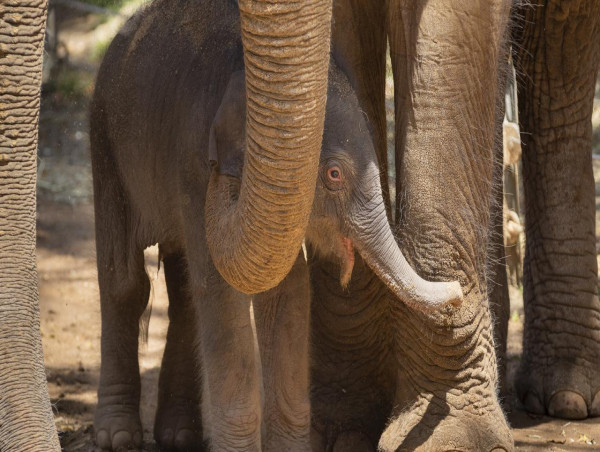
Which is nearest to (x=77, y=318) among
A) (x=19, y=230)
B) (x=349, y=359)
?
(x=349, y=359)

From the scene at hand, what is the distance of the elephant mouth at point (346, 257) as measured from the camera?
3514 millimetres

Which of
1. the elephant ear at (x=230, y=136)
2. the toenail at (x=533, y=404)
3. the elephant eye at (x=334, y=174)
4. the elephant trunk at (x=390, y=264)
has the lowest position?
the toenail at (x=533, y=404)

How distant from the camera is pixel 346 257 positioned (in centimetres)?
355

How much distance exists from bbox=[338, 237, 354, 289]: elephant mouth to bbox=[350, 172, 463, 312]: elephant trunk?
68 mm

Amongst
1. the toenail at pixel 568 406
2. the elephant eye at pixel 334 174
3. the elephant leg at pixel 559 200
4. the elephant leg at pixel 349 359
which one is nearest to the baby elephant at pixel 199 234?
the elephant eye at pixel 334 174

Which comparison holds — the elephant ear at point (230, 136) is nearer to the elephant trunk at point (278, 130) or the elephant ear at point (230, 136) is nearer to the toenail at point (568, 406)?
the elephant trunk at point (278, 130)

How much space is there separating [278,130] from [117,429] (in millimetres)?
1986

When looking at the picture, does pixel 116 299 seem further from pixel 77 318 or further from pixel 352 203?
pixel 77 318

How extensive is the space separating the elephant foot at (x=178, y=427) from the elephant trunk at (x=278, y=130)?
1.47 m

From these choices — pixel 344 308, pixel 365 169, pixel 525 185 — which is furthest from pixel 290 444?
pixel 525 185

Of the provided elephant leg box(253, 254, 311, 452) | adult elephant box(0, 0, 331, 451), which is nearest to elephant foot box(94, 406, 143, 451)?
elephant leg box(253, 254, 311, 452)

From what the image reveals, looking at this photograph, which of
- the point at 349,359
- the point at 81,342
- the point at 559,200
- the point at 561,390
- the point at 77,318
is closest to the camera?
the point at 349,359

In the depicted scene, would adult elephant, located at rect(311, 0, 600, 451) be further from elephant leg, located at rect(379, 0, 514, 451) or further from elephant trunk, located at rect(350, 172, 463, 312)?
elephant trunk, located at rect(350, 172, 463, 312)

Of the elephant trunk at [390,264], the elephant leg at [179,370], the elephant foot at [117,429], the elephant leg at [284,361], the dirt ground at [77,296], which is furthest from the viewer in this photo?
the dirt ground at [77,296]
